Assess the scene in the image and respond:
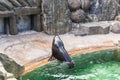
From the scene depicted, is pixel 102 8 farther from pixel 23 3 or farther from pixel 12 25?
pixel 12 25

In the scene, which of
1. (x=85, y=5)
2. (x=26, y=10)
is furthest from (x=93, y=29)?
(x=26, y=10)

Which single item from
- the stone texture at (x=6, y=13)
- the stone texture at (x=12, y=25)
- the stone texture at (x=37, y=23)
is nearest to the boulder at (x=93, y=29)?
the stone texture at (x=37, y=23)

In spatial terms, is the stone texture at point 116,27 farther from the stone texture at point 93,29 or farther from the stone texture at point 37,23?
the stone texture at point 37,23

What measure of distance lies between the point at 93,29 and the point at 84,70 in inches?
147

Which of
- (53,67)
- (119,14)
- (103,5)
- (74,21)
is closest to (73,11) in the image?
(74,21)

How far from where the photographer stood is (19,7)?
1256 cm

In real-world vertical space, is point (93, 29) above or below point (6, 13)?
below

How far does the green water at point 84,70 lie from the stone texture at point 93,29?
2087mm

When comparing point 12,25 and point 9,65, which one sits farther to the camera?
point 12,25

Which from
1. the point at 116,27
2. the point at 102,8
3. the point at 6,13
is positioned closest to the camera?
the point at 6,13

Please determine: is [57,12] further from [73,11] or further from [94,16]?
[94,16]

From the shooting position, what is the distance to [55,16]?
1302cm

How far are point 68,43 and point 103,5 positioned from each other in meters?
3.47

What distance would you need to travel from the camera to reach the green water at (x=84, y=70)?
9258 mm
